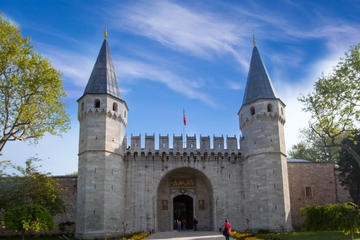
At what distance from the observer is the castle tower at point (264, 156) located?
25188 mm

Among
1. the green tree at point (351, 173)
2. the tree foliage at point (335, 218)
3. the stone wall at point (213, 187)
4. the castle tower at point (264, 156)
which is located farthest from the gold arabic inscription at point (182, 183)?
the green tree at point (351, 173)

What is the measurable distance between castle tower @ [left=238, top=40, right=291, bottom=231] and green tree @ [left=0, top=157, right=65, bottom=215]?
14477 mm

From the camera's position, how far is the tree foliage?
639 inches

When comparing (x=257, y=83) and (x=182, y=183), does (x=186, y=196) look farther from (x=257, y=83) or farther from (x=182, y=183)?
(x=257, y=83)

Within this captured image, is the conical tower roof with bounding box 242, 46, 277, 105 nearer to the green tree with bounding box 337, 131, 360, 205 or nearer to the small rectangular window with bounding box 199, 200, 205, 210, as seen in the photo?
the green tree with bounding box 337, 131, 360, 205

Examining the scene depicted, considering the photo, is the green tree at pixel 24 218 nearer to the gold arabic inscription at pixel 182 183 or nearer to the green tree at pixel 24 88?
the green tree at pixel 24 88

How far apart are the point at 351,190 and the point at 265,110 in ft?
36.1

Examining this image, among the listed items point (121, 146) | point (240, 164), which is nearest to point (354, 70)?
point (240, 164)

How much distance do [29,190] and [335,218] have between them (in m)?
19.2

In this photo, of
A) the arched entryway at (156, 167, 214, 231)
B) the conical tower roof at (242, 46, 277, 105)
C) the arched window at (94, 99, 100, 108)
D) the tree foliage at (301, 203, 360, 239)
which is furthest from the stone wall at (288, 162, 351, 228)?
the arched window at (94, 99, 100, 108)

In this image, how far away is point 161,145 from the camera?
93.8ft

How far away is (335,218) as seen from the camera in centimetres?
1667

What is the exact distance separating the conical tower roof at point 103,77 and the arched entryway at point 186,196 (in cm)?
860

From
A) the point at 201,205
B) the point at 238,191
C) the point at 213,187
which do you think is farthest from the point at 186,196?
the point at 238,191
